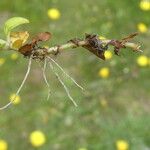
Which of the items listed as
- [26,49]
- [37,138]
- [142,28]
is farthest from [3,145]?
[26,49]

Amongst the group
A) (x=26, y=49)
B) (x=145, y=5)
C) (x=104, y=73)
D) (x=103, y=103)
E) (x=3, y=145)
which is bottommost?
(x=3, y=145)

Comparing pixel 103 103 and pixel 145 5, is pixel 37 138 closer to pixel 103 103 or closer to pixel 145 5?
pixel 103 103

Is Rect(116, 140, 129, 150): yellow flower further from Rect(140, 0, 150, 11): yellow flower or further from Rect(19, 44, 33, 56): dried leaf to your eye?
Rect(19, 44, 33, 56): dried leaf

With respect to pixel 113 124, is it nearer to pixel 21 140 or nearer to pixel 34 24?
pixel 21 140

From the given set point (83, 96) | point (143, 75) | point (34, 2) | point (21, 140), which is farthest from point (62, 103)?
point (34, 2)

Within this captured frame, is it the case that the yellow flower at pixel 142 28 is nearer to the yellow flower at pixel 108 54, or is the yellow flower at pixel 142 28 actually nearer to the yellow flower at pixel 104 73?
the yellow flower at pixel 108 54

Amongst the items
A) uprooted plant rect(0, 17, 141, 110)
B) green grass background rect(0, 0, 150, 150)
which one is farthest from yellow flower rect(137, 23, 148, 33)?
uprooted plant rect(0, 17, 141, 110)
